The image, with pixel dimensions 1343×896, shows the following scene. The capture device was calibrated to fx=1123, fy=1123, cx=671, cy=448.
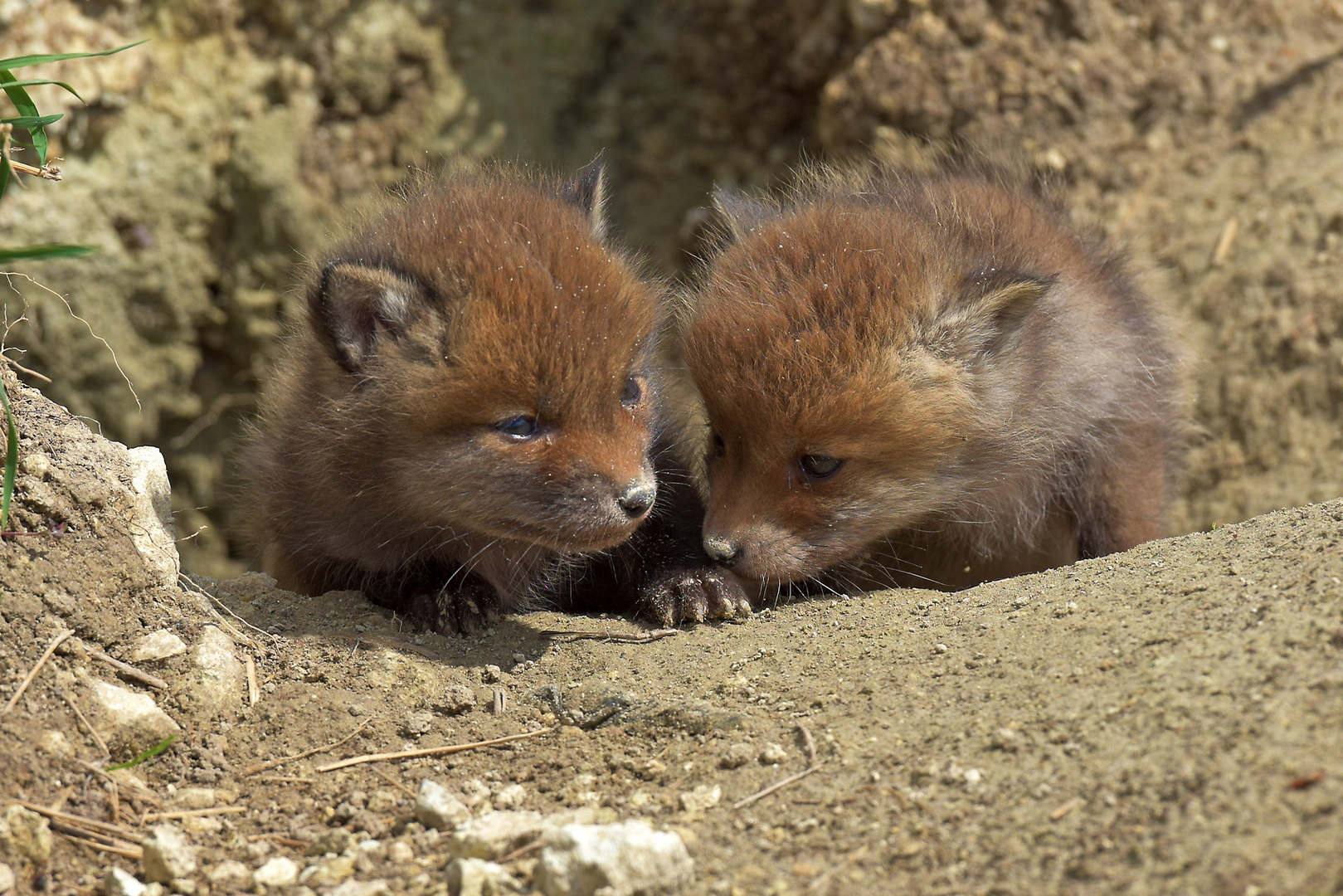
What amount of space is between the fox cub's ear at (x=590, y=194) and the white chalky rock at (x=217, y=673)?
2.01 m

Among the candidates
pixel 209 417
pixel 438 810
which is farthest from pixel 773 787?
pixel 209 417

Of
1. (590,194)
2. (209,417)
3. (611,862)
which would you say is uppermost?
(590,194)

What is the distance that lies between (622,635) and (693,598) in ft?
1.14

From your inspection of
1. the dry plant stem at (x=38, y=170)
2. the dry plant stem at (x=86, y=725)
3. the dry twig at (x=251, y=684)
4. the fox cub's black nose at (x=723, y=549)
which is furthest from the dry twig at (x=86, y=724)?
the fox cub's black nose at (x=723, y=549)

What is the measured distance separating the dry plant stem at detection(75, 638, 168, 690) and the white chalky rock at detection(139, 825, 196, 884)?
58cm

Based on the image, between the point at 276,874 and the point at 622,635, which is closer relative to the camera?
the point at 276,874

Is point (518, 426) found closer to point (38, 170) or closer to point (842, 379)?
point (842, 379)

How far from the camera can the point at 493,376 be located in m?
3.52

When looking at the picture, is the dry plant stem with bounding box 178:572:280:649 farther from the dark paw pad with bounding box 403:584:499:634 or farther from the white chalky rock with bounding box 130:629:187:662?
the dark paw pad with bounding box 403:584:499:634

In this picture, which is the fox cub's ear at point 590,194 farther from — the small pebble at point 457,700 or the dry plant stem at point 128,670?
the dry plant stem at point 128,670

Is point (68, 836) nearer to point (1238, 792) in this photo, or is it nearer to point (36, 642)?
point (36, 642)

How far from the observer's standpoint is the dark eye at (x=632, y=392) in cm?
393

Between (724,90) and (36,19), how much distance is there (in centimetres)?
401

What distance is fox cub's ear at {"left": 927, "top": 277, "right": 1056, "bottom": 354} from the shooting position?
4.07 metres
